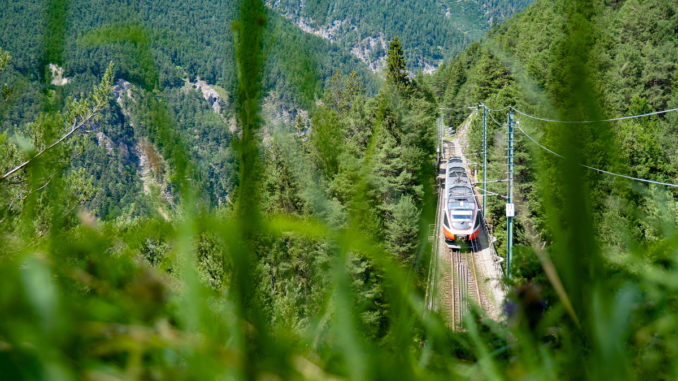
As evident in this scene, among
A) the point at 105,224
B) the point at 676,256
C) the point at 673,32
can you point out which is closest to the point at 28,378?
the point at 105,224

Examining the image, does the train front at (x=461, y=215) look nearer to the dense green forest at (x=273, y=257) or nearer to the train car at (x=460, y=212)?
the train car at (x=460, y=212)

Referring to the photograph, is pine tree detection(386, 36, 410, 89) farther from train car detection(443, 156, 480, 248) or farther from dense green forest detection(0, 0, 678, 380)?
dense green forest detection(0, 0, 678, 380)

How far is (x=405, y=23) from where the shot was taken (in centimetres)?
8900

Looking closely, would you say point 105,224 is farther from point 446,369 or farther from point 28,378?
point 446,369

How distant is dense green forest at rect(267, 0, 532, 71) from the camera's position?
71 cm

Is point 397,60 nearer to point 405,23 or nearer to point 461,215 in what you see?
point 461,215

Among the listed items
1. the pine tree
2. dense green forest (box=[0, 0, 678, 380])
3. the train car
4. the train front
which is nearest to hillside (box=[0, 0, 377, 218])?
dense green forest (box=[0, 0, 678, 380])

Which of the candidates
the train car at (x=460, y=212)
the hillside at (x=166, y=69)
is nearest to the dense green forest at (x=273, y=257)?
the hillside at (x=166, y=69)

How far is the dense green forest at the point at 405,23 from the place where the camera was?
714 millimetres

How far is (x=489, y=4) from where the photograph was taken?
566 ft

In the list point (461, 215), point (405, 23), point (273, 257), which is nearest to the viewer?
point (273, 257)

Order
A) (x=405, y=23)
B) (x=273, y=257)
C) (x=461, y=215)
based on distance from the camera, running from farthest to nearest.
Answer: (x=405, y=23) < (x=461, y=215) < (x=273, y=257)

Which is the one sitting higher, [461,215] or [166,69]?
[166,69]

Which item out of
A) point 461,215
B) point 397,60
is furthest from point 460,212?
point 397,60
